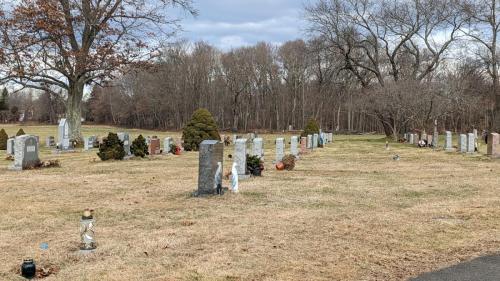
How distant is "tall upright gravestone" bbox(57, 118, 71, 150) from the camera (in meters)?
29.0

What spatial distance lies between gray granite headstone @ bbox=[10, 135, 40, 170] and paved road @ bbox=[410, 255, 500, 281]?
1440 centimetres

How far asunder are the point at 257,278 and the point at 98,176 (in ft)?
34.0

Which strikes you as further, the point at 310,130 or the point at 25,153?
the point at 310,130

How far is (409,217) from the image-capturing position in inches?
331

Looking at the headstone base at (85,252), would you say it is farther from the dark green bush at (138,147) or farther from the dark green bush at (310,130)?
the dark green bush at (310,130)

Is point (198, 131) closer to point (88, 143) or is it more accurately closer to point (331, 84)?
point (88, 143)

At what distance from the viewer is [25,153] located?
1673 cm

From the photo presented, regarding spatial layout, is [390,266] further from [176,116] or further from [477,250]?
[176,116]

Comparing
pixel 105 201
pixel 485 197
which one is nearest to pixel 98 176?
pixel 105 201

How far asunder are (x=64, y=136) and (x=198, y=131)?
27.3ft

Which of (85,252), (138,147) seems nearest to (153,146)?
(138,147)

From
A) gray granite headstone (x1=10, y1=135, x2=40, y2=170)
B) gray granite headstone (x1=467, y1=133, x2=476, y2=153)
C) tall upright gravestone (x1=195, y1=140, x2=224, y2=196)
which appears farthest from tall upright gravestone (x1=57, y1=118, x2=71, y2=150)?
gray granite headstone (x1=467, y1=133, x2=476, y2=153)

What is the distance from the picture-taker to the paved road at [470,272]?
17.5 feet

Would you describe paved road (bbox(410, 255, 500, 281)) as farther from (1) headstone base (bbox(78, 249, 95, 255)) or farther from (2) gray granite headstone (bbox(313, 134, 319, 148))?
(2) gray granite headstone (bbox(313, 134, 319, 148))
